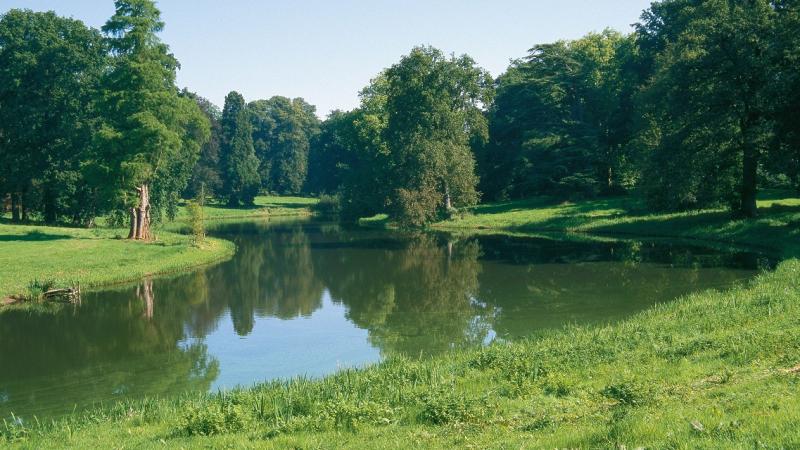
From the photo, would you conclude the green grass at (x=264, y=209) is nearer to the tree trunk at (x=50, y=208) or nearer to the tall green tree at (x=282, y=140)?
the tall green tree at (x=282, y=140)

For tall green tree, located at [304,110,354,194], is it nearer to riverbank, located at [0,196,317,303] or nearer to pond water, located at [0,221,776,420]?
riverbank, located at [0,196,317,303]

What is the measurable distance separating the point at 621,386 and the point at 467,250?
3449 cm

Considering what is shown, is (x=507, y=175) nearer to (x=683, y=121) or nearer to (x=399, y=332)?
(x=683, y=121)

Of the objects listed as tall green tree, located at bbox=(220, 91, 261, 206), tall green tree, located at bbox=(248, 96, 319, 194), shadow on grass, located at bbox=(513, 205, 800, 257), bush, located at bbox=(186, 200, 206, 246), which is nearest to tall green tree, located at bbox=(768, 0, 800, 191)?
shadow on grass, located at bbox=(513, 205, 800, 257)

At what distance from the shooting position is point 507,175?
78250mm

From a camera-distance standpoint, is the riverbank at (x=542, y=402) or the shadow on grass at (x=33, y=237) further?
the shadow on grass at (x=33, y=237)

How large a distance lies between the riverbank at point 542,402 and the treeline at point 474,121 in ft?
79.4

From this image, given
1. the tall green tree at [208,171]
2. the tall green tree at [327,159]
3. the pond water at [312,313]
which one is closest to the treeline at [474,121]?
the pond water at [312,313]

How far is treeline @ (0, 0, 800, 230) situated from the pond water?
7.44 metres

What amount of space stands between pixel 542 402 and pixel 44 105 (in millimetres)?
54861

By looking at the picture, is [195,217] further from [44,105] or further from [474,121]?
[474,121]

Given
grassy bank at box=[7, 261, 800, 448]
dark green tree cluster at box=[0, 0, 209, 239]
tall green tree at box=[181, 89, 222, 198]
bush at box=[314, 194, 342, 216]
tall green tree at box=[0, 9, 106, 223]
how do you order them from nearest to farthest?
grassy bank at box=[7, 261, 800, 448] < dark green tree cluster at box=[0, 0, 209, 239] < tall green tree at box=[0, 9, 106, 223] < bush at box=[314, 194, 342, 216] < tall green tree at box=[181, 89, 222, 198]

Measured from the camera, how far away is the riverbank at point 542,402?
8.07 meters

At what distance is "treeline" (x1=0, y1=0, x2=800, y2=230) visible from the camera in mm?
37656
